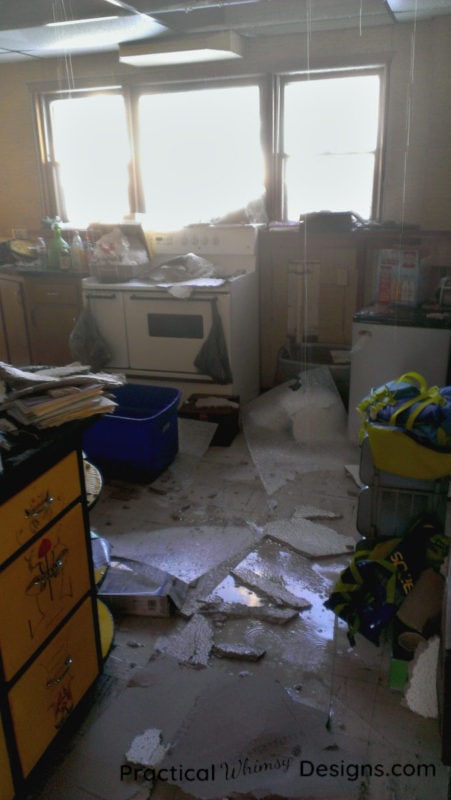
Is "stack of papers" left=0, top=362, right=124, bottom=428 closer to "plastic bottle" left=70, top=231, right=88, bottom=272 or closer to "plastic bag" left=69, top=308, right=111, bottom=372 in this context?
"plastic bag" left=69, top=308, right=111, bottom=372

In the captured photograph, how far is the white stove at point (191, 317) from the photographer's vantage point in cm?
384

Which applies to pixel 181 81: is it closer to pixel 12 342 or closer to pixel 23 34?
pixel 23 34

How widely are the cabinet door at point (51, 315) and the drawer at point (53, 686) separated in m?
2.83

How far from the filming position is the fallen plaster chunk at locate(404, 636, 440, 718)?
1.84 meters

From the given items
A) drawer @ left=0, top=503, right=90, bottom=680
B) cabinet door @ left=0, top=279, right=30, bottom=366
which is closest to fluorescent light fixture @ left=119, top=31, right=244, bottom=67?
cabinet door @ left=0, top=279, right=30, bottom=366

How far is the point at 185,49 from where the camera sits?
12.2ft

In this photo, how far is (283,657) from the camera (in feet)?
6.89

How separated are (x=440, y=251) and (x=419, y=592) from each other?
250 cm

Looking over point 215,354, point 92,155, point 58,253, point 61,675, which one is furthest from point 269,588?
point 92,155

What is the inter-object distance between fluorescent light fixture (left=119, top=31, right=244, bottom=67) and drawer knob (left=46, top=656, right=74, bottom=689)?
11.2ft

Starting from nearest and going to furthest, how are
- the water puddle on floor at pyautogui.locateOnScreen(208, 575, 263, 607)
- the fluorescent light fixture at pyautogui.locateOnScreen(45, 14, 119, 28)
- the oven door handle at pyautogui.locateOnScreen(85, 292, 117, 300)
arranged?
the water puddle on floor at pyautogui.locateOnScreen(208, 575, 263, 607) → the fluorescent light fixture at pyautogui.locateOnScreen(45, 14, 119, 28) → the oven door handle at pyautogui.locateOnScreen(85, 292, 117, 300)

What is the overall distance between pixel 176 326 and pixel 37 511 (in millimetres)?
2515

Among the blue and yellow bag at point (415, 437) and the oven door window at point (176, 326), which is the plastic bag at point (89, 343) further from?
the blue and yellow bag at point (415, 437)

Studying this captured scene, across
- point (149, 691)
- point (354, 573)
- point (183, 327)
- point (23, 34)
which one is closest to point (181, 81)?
point (23, 34)
